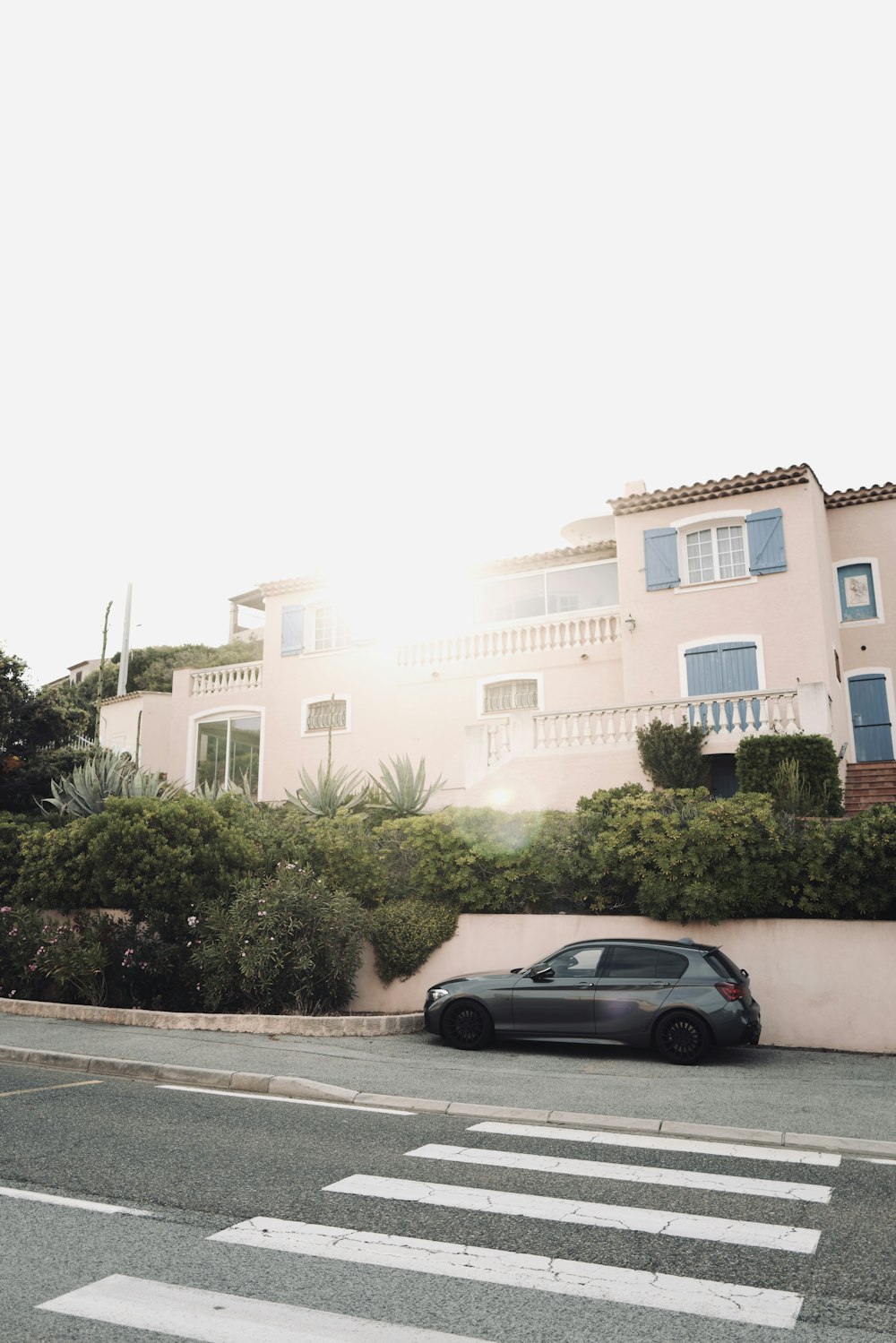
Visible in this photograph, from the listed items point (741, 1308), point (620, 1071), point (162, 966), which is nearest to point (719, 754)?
point (620, 1071)

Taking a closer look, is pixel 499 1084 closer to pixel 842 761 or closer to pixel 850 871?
pixel 850 871

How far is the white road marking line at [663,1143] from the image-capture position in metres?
6.92

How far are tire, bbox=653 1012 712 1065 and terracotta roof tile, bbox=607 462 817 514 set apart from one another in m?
13.5

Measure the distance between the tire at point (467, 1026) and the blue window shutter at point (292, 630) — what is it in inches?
642

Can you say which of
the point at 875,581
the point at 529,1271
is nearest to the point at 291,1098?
the point at 529,1271

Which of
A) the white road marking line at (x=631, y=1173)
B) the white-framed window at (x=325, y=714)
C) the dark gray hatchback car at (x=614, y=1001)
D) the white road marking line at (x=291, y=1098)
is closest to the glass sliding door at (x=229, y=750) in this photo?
the white-framed window at (x=325, y=714)

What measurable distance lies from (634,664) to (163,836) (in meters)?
11.1

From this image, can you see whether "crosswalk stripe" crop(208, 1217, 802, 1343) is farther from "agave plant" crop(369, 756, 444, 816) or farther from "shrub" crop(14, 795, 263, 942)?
"agave plant" crop(369, 756, 444, 816)

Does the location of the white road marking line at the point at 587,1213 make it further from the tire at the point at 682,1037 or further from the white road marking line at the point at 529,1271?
the tire at the point at 682,1037

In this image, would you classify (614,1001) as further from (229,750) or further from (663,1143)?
(229,750)

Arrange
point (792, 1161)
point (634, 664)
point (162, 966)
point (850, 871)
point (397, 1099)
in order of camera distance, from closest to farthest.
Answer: point (792, 1161) < point (397, 1099) < point (850, 871) < point (162, 966) < point (634, 664)

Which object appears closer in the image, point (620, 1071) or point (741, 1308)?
point (741, 1308)

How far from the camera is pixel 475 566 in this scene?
25750 mm

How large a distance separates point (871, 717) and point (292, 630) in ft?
48.4
